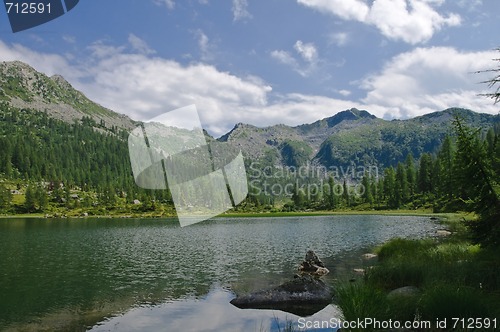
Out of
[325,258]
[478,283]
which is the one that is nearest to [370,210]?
[325,258]

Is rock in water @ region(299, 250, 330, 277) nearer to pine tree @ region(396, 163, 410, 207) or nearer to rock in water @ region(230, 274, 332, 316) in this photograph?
rock in water @ region(230, 274, 332, 316)

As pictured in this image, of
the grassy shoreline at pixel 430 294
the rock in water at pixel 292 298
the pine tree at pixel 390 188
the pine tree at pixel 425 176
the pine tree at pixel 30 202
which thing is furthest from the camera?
the pine tree at pixel 30 202

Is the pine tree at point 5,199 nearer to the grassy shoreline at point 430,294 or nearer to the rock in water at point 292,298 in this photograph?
the rock in water at point 292,298

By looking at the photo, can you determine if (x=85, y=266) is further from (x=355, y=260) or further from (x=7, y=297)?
(x=355, y=260)

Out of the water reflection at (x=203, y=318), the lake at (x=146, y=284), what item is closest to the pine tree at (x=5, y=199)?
the lake at (x=146, y=284)

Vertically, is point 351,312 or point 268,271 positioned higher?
point 351,312

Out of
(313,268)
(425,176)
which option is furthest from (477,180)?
(425,176)

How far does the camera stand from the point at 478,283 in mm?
17422

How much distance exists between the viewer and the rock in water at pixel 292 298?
25.2 m

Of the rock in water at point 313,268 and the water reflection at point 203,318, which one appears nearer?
the water reflection at point 203,318

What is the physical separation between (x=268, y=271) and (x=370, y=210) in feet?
559

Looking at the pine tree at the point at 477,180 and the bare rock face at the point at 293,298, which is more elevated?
the pine tree at the point at 477,180

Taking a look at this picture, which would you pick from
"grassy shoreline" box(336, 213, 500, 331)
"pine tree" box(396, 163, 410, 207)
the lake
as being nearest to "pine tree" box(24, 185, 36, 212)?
the lake

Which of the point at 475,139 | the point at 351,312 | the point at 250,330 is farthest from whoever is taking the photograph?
the point at 475,139
